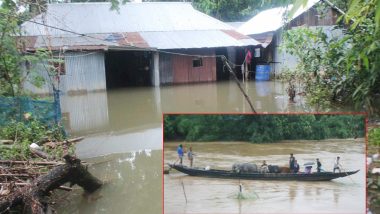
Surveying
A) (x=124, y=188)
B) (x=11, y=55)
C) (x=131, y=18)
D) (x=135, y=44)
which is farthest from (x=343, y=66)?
(x=131, y=18)

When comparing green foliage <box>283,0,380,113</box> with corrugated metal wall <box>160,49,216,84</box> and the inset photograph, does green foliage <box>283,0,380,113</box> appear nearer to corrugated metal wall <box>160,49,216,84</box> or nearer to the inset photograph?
the inset photograph

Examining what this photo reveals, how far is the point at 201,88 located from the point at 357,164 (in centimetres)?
1637

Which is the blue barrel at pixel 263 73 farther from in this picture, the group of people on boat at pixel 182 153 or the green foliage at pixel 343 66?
the group of people on boat at pixel 182 153

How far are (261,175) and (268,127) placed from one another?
0.24 m

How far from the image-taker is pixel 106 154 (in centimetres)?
827

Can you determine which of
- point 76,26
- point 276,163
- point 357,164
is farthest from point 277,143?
point 76,26

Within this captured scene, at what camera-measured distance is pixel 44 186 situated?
4.79 metres

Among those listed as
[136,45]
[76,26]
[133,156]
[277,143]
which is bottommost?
[133,156]

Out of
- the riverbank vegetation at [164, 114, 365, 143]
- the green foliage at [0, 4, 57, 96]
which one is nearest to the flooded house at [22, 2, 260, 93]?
the green foliage at [0, 4, 57, 96]

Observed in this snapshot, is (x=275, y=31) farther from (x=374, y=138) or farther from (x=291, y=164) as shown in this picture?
(x=291, y=164)

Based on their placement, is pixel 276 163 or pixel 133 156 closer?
pixel 276 163

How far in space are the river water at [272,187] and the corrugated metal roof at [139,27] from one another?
16.5m

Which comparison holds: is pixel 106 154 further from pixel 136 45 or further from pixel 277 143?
pixel 136 45

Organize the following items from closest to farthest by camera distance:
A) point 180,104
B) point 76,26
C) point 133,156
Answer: point 133,156 → point 180,104 → point 76,26
